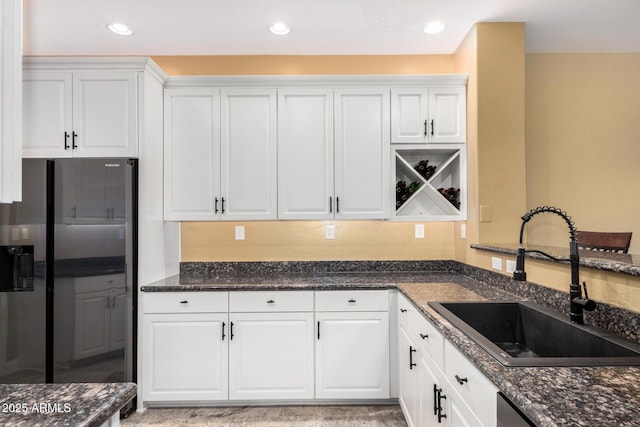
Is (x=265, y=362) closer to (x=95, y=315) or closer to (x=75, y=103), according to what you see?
(x=95, y=315)

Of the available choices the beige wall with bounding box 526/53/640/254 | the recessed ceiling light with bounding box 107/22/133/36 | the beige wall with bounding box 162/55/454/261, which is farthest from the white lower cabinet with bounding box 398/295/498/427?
the recessed ceiling light with bounding box 107/22/133/36

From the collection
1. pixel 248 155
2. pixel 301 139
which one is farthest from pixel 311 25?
pixel 248 155

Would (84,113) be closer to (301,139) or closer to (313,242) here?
(301,139)

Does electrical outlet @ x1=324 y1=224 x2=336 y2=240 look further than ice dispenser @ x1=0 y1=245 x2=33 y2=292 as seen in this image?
Yes

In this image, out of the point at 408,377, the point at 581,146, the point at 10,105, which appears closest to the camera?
the point at 10,105

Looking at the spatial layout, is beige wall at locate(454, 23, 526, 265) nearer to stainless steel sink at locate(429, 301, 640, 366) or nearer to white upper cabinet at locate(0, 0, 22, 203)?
stainless steel sink at locate(429, 301, 640, 366)

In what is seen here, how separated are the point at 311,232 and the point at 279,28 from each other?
1654mm

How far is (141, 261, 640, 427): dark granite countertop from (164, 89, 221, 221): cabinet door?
58 centimetres

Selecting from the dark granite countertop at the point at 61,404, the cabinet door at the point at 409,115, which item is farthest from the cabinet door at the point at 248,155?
Result: the dark granite countertop at the point at 61,404

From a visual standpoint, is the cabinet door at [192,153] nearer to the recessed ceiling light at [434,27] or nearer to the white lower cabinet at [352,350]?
the white lower cabinet at [352,350]

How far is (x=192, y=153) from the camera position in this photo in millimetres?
2648

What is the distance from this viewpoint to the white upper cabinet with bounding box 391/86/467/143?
8.73ft

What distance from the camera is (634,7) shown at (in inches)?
91.8

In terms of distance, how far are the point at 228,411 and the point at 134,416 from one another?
0.64 metres
